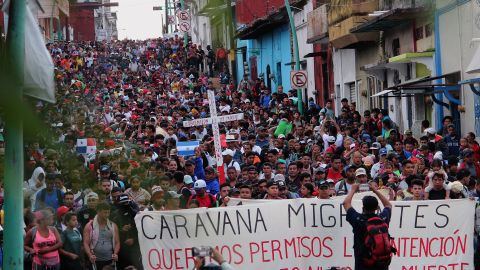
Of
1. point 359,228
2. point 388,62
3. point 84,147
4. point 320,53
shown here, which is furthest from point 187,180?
point 320,53

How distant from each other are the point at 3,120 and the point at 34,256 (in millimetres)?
9495

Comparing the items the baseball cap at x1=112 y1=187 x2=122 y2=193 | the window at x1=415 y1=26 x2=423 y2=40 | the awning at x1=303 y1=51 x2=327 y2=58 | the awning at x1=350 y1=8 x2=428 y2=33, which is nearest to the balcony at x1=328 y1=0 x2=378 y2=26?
the awning at x1=350 y1=8 x2=428 y2=33

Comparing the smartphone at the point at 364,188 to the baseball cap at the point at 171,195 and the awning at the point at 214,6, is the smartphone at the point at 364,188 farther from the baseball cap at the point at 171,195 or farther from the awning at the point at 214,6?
the awning at the point at 214,6

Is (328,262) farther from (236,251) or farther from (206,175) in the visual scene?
(206,175)

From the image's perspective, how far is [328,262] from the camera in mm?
12031

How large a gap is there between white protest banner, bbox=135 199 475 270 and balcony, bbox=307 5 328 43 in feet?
68.8

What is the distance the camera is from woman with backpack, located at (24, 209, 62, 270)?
11.6m

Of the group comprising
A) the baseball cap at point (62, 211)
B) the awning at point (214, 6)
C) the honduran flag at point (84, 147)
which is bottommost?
the baseball cap at point (62, 211)

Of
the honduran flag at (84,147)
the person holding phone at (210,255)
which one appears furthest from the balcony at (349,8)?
the honduran flag at (84,147)

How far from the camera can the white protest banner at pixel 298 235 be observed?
470 inches

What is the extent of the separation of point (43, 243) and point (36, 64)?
29.6ft

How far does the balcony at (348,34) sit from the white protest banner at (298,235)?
54.5 feet

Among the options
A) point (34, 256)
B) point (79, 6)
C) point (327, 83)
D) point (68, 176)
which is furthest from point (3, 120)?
point (327, 83)

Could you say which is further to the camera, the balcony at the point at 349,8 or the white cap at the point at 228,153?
the balcony at the point at 349,8
